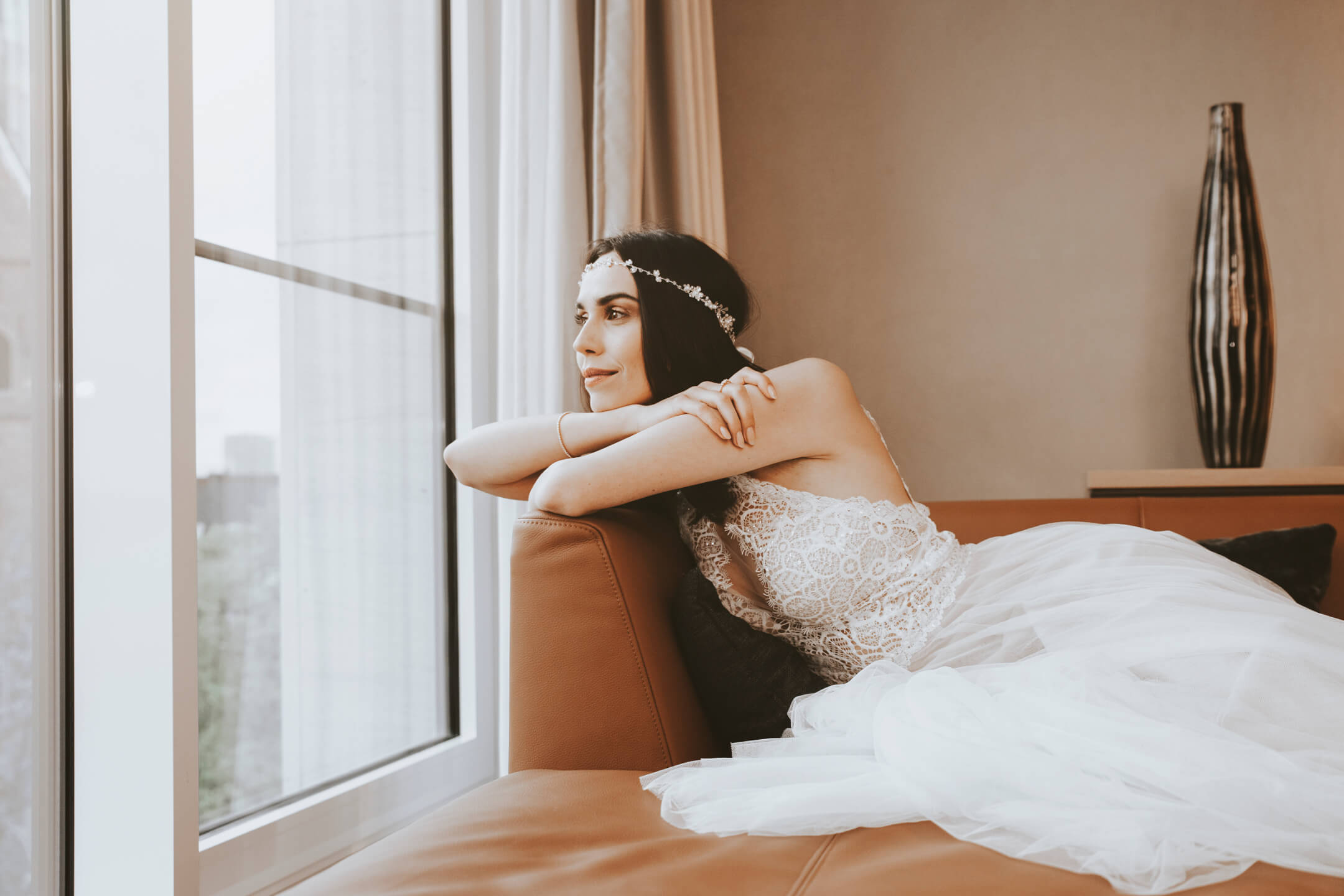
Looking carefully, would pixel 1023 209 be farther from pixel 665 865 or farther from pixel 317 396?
pixel 665 865

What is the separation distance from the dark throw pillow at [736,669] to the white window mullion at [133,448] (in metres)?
0.72

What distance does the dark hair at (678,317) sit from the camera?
1577 mm

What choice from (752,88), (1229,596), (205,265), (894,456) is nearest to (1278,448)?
(894,456)

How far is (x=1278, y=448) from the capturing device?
2.53 m

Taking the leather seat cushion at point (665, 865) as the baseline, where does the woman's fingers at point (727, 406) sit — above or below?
above

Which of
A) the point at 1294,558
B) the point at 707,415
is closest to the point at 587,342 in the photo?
the point at 707,415

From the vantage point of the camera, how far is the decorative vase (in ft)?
7.37

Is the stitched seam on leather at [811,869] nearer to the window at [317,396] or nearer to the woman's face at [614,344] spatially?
the woman's face at [614,344]

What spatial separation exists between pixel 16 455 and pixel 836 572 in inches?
46.0

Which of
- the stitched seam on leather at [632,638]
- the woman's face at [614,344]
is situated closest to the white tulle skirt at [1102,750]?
the stitched seam on leather at [632,638]

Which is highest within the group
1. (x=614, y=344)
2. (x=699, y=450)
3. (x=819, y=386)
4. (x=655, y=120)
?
(x=655, y=120)

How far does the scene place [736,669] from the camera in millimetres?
1264

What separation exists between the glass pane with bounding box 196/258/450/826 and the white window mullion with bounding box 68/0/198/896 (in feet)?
0.60

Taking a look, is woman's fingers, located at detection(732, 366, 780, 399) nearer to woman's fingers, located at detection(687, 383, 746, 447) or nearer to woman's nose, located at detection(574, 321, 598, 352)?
woman's fingers, located at detection(687, 383, 746, 447)
